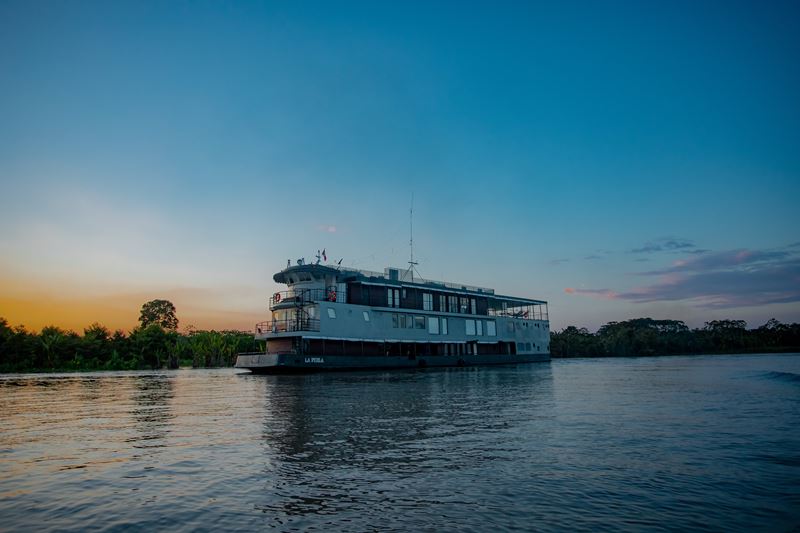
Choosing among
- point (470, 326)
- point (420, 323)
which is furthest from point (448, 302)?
point (420, 323)

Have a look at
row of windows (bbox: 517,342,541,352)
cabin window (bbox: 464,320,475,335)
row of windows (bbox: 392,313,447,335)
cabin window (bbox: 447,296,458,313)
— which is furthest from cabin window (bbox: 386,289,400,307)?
row of windows (bbox: 517,342,541,352)

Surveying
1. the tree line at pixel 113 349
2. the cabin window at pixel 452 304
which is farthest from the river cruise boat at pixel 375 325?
the tree line at pixel 113 349

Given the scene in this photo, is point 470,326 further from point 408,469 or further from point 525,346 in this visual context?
point 408,469

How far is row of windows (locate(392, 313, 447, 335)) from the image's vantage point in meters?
44.4

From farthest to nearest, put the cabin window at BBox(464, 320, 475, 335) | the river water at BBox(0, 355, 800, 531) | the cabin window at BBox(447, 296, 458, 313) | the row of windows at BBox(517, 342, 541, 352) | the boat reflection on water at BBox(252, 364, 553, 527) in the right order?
the row of windows at BBox(517, 342, 541, 352) → the cabin window at BBox(464, 320, 475, 335) → the cabin window at BBox(447, 296, 458, 313) → the boat reflection on water at BBox(252, 364, 553, 527) → the river water at BBox(0, 355, 800, 531)

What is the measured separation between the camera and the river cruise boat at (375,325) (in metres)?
37.7

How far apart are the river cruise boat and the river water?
76.5ft

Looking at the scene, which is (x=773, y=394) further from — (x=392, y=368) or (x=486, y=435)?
(x=392, y=368)

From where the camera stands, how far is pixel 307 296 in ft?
130

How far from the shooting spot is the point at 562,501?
5766mm

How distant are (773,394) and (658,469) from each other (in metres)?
14.4

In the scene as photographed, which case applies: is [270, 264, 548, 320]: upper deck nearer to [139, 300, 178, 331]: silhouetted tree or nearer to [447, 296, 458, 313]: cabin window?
[447, 296, 458, 313]: cabin window

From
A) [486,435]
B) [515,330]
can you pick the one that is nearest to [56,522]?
[486,435]

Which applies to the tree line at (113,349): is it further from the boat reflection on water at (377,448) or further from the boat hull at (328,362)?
the boat reflection on water at (377,448)
